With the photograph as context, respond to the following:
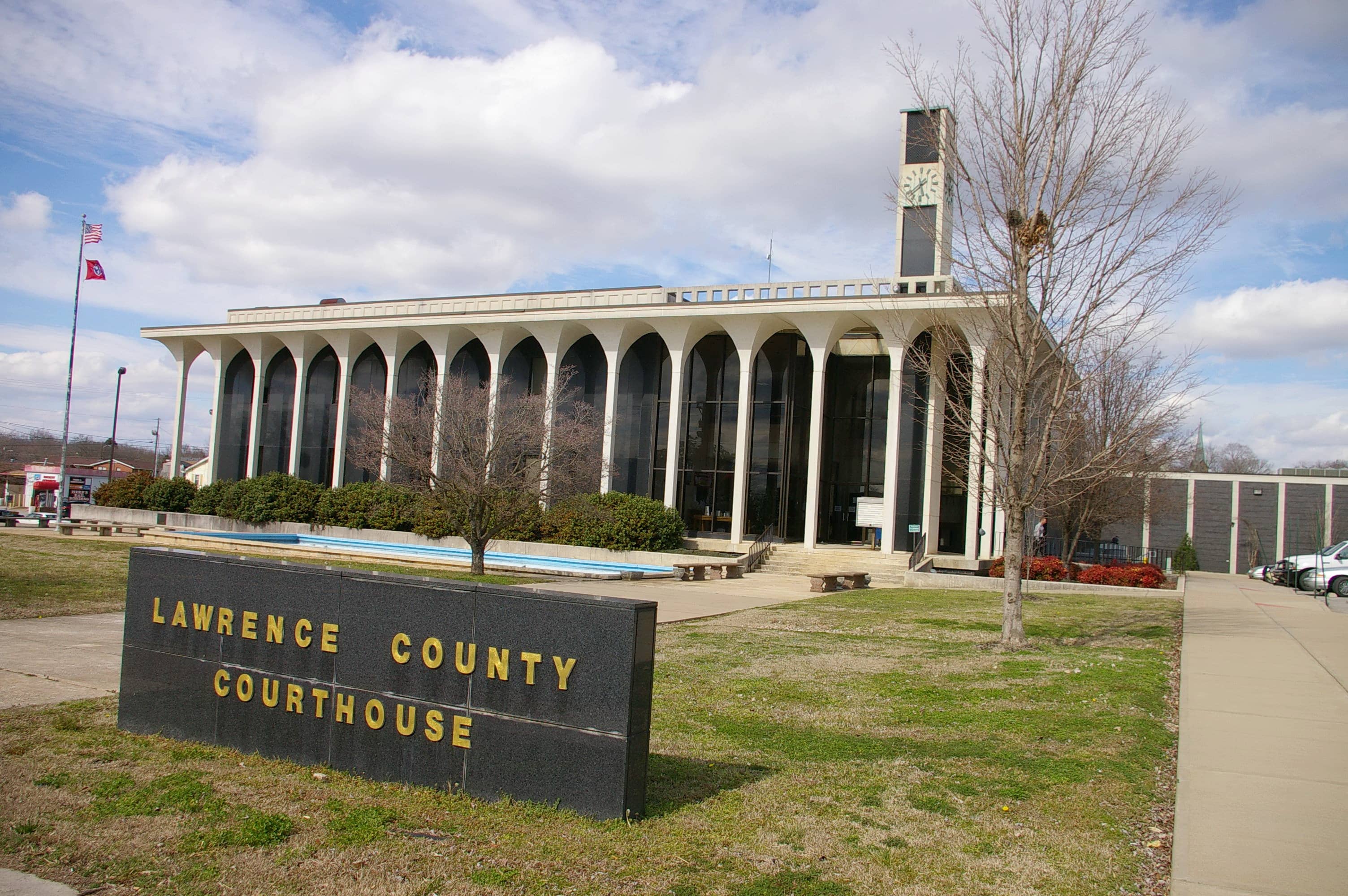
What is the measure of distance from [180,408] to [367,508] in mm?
17664

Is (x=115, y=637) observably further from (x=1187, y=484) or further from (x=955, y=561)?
(x=1187, y=484)

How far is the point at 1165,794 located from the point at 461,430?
20356 millimetres

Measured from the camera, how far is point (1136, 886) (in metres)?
4.90

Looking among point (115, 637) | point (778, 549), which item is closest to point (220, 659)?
point (115, 637)

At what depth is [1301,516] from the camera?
5016 cm

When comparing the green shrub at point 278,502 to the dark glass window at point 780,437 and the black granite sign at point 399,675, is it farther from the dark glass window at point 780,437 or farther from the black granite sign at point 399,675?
the black granite sign at point 399,675

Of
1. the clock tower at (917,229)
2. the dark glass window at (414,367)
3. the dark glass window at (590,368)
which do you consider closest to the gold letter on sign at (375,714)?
the clock tower at (917,229)

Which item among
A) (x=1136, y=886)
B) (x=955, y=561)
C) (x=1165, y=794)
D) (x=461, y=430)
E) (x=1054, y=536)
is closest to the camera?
(x=1136, y=886)

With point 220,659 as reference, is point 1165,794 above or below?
below

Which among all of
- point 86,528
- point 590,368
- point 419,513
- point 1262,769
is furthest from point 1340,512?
point 86,528

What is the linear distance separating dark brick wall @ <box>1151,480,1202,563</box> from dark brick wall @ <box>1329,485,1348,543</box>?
644 centimetres

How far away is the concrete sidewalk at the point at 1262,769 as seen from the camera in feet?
16.6

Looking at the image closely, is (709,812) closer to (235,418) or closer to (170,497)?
(170,497)

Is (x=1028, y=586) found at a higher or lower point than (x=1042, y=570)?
lower
